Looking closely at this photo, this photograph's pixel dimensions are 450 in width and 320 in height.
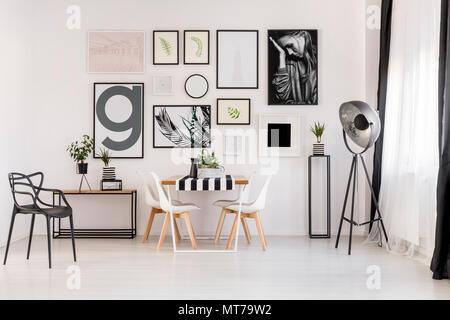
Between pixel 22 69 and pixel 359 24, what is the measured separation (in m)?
4.03

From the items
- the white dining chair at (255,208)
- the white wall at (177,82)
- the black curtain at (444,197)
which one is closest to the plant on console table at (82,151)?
the white wall at (177,82)

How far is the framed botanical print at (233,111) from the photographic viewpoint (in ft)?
18.4

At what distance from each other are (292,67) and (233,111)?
888 millimetres

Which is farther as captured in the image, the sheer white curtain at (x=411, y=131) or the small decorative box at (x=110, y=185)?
the small decorative box at (x=110, y=185)

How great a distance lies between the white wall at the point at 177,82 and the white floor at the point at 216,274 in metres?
0.85

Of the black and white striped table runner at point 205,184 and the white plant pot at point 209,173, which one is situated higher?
the white plant pot at point 209,173

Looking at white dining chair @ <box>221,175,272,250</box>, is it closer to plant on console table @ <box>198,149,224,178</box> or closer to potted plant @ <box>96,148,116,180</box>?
plant on console table @ <box>198,149,224,178</box>

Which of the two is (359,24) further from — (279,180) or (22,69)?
(22,69)

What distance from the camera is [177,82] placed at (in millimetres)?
5656

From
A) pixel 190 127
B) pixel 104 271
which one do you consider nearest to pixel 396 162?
pixel 190 127

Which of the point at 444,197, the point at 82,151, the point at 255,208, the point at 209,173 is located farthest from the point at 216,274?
the point at 82,151

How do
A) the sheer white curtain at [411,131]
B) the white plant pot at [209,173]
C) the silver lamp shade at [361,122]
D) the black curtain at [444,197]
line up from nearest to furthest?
the black curtain at [444,197]
the sheer white curtain at [411,131]
the silver lamp shade at [361,122]
the white plant pot at [209,173]

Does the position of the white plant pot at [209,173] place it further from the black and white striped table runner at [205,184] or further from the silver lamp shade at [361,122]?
the silver lamp shade at [361,122]

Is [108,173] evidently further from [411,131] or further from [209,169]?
[411,131]
